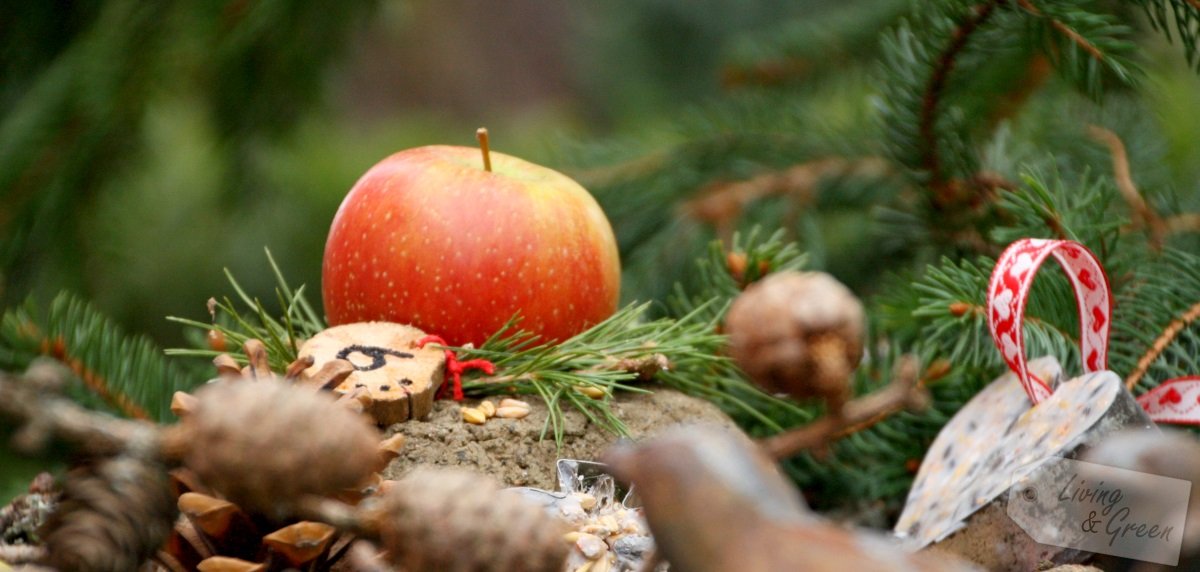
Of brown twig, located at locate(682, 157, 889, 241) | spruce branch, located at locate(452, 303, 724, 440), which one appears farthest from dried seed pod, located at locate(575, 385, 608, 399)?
brown twig, located at locate(682, 157, 889, 241)

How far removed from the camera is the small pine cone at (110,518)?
0.39 metres

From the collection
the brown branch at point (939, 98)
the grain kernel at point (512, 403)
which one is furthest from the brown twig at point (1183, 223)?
the grain kernel at point (512, 403)

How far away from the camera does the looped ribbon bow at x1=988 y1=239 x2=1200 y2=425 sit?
0.60 metres

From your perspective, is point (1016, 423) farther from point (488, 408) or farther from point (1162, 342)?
point (488, 408)

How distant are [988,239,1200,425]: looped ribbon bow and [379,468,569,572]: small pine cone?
349mm

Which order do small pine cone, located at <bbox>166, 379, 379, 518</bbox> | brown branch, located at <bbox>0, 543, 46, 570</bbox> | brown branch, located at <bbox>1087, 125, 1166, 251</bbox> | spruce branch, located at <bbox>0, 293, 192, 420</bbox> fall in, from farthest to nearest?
brown branch, located at <bbox>1087, 125, 1166, 251</bbox>
spruce branch, located at <bbox>0, 293, 192, 420</bbox>
brown branch, located at <bbox>0, 543, 46, 570</bbox>
small pine cone, located at <bbox>166, 379, 379, 518</bbox>

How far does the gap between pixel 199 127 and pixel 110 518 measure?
2.79 ft

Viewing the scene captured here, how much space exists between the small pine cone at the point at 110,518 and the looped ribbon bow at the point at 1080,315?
1.47 ft

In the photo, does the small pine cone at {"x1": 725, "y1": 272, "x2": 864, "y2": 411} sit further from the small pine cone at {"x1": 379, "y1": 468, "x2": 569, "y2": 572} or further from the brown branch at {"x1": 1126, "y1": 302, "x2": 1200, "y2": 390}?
the brown branch at {"x1": 1126, "y1": 302, "x2": 1200, "y2": 390}

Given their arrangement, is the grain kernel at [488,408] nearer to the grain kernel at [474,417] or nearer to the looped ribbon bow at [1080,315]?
the grain kernel at [474,417]

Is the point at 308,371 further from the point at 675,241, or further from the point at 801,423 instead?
the point at 675,241

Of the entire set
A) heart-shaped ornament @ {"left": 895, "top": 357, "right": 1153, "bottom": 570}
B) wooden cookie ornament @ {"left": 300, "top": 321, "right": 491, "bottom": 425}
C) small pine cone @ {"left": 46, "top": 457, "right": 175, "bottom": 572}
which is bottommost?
heart-shaped ornament @ {"left": 895, "top": 357, "right": 1153, "bottom": 570}

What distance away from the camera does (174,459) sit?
14.8 inches

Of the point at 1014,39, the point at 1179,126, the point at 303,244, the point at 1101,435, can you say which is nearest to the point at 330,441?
the point at 1101,435
